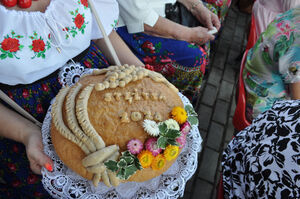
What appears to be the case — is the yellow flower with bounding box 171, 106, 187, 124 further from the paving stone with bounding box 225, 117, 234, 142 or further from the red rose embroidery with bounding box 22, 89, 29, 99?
the paving stone with bounding box 225, 117, 234, 142

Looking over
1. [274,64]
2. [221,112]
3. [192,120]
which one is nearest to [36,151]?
[192,120]

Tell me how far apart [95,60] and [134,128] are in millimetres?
624

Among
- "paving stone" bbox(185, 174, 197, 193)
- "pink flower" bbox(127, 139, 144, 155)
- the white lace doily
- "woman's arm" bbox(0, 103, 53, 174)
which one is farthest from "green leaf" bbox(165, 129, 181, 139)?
"paving stone" bbox(185, 174, 197, 193)

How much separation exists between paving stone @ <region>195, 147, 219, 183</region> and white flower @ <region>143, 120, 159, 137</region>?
5.08ft

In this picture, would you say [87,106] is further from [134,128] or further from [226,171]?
[226,171]

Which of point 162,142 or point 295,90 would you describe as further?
point 295,90

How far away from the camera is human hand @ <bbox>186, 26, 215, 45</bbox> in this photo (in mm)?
1807

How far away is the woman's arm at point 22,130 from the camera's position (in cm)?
94

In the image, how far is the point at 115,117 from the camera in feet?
2.66

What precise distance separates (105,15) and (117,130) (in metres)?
0.73

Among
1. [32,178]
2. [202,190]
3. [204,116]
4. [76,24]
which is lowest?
[202,190]

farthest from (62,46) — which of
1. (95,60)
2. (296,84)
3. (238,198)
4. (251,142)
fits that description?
(296,84)

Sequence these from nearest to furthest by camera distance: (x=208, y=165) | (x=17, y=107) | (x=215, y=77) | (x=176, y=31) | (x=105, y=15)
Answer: (x=17, y=107) → (x=105, y=15) → (x=176, y=31) → (x=208, y=165) → (x=215, y=77)

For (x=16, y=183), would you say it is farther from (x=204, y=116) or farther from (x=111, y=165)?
(x=204, y=116)
